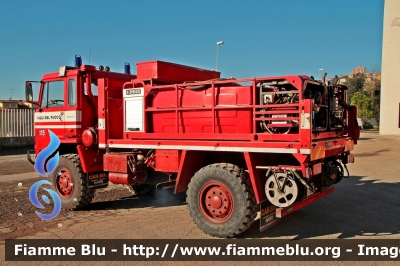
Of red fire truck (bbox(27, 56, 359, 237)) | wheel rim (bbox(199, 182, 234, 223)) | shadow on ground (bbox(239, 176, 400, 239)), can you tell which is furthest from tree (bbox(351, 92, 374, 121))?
wheel rim (bbox(199, 182, 234, 223))

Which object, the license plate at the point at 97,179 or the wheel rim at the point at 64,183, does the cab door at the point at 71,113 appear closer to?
the wheel rim at the point at 64,183

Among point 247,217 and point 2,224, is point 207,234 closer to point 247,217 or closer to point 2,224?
point 247,217

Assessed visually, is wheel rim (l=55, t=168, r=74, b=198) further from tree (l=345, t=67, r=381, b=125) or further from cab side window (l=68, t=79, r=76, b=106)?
tree (l=345, t=67, r=381, b=125)

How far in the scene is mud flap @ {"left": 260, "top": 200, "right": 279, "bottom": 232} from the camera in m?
5.37

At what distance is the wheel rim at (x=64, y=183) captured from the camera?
25.7 ft

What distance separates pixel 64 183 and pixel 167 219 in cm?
253

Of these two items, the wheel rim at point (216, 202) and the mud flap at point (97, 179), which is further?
the mud flap at point (97, 179)

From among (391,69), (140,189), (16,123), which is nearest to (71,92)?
(140,189)

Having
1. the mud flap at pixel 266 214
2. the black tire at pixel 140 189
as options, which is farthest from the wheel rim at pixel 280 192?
the black tire at pixel 140 189

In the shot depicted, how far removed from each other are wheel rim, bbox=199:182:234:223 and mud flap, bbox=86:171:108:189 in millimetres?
2906

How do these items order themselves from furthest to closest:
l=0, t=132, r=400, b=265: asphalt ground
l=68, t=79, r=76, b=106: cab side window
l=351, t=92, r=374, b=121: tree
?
l=351, t=92, r=374, b=121: tree, l=68, t=79, r=76, b=106: cab side window, l=0, t=132, r=400, b=265: asphalt ground

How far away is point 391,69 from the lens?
129 feet

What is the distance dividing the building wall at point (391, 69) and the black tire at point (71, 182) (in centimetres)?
3872

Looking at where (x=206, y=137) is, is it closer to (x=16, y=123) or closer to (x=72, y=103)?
(x=72, y=103)
